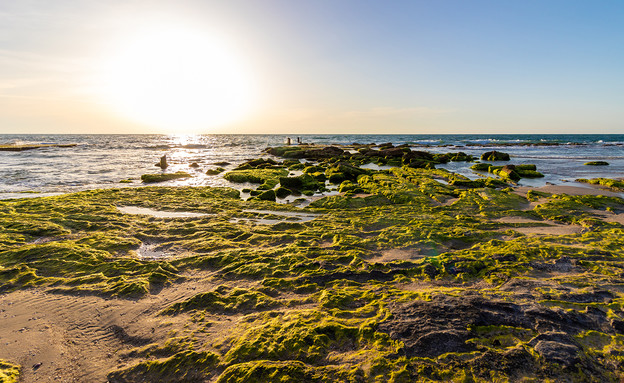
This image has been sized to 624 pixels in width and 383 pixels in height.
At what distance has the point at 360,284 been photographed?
18.2 feet

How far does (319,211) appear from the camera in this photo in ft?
38.2

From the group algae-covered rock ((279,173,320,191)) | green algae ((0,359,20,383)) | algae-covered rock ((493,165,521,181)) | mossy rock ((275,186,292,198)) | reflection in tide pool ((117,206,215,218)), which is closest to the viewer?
green algae ((0,359,20,383))

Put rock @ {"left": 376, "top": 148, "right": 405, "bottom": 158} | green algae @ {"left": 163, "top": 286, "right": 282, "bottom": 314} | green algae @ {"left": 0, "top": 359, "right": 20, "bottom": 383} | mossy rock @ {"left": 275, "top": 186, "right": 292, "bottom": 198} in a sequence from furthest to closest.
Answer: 1. rock @ {"left": 376, "top": 148, "right": 405, "bottom": 158}
2. mossy rock @ {"left": 275, "top": 186, "right": 292, "bottom": 198}
3. green algae @ {"left": 163, "top": 286, "right": 282, "bottom": 314}
4. green algae @ {"left": 0, "top": 359, "right": 20, "bottom": 383}

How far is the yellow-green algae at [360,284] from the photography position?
352 centimetres

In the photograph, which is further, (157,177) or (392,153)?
(392,153)

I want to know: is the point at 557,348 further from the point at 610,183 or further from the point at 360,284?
the point at 610,183

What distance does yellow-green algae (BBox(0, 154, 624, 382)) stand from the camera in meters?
3.52

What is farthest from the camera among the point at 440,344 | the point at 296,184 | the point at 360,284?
the point at 296,184

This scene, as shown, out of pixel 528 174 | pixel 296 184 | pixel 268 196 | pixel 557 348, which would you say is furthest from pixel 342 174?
pixel 557 348

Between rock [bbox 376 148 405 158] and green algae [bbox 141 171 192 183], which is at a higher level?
rock [bbox 376 148 405 158]

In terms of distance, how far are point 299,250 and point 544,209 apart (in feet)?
30.9

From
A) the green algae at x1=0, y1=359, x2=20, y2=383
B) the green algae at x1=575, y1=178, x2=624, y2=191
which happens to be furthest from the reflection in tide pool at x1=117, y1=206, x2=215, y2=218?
the green algae at x1=575, y1=178, x2=624, y2=191

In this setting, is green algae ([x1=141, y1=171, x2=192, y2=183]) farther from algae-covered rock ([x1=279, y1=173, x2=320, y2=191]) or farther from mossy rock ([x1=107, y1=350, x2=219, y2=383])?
mossy rock ([x1=107, y1=350, x2=219, y2=383])

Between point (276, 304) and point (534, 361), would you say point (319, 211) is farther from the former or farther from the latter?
point (534, 361)
